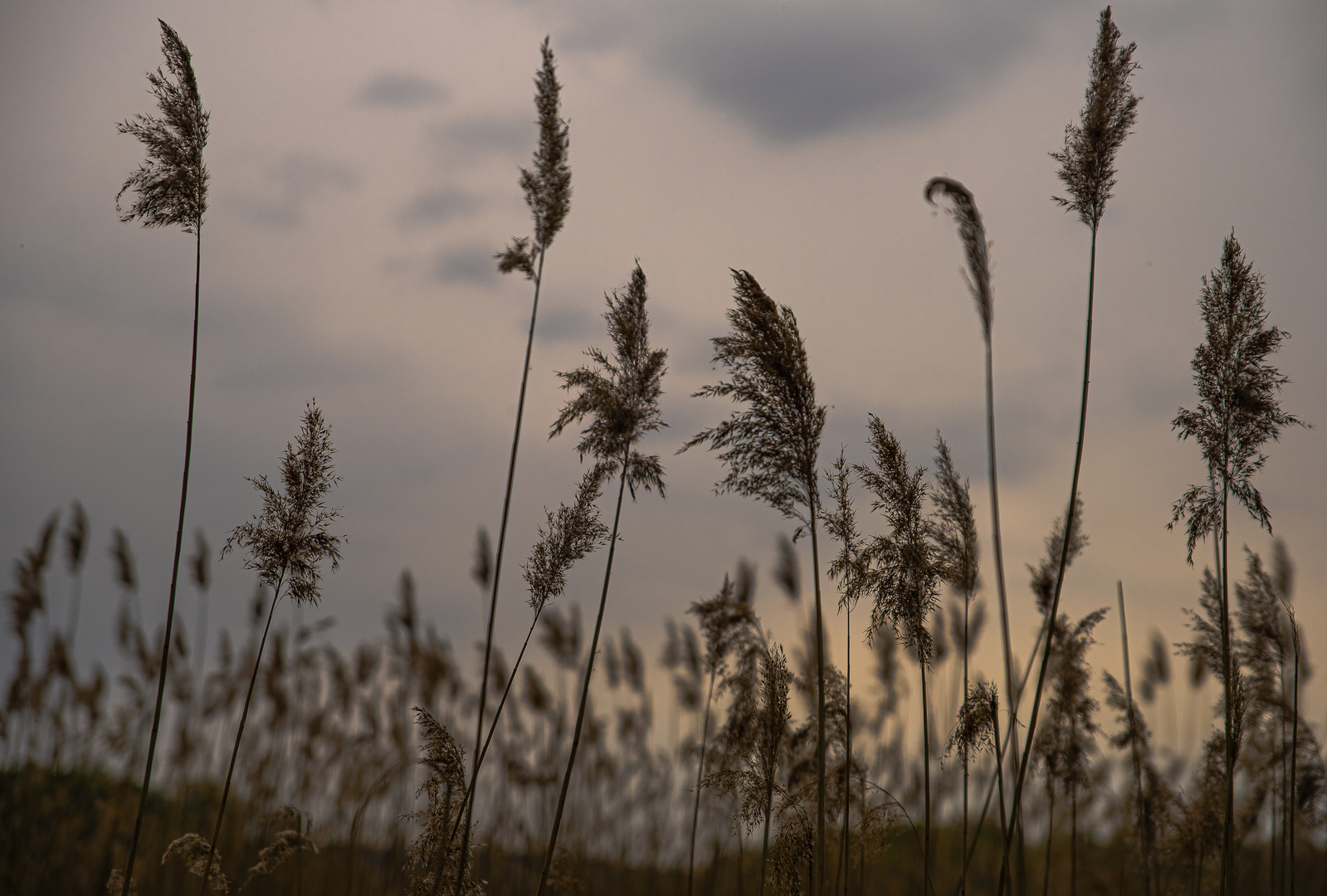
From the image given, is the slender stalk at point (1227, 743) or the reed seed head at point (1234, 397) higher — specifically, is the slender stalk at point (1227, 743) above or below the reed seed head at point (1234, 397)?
below

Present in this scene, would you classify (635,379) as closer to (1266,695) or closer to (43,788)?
(1266,695)

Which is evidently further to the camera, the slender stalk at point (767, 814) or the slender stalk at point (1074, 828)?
the slender stalk at point (1074, 828)

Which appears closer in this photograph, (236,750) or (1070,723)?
(236,750)

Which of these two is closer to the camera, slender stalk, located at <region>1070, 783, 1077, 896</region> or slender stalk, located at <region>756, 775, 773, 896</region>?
slender stalk, located at <region>756, 775, 773, 896</region>

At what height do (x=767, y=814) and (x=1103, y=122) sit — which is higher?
(x=1103, y=122)

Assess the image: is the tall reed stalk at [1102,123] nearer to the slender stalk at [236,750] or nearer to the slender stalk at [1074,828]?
the slender stalk at [1074,828]

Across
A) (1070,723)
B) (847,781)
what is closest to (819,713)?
(847,781)

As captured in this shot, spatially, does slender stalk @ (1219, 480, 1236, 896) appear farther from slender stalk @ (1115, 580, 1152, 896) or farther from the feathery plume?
the feathery plume

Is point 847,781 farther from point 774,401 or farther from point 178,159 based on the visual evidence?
point 178,159

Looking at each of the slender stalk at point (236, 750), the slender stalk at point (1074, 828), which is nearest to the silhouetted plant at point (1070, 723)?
the slender stalk at point (1074, 828)

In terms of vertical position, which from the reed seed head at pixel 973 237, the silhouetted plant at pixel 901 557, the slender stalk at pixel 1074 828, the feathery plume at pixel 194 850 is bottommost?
the feathery plume at pixel 194 850

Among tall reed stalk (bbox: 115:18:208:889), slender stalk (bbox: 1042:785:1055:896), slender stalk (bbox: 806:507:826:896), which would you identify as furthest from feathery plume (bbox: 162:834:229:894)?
slender stalk (bbox: 1042:785:1055:896)

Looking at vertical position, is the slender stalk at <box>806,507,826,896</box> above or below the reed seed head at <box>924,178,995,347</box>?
below

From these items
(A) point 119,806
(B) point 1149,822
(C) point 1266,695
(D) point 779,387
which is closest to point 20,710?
(A) point 119,806
